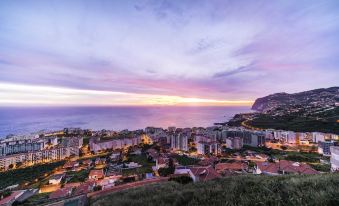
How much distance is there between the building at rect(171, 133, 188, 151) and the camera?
43509mm

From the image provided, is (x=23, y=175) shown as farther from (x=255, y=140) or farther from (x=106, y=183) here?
(x=255, y=140)

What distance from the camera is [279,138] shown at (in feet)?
158

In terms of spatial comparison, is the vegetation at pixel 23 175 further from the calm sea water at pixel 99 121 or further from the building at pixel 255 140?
the calm sea water at pixel 99 121

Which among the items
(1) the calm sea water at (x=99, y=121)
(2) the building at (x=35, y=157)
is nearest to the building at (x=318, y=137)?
(1) the calm sea water at (x=99, y=121)

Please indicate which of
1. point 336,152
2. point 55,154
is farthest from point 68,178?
point 336,152

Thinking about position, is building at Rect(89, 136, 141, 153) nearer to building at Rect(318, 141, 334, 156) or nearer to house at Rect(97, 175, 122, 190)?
house at Rect(97, 175, 122, 190)

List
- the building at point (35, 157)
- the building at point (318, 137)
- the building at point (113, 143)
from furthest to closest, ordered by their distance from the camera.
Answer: the building at point (113, 143) < the building at point (318, 137) < the building at point (35, 157)

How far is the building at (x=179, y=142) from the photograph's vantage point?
43.5 metres

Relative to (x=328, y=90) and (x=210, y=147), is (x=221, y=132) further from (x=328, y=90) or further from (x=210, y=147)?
(x=328, y=90)

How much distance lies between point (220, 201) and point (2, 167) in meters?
47.6

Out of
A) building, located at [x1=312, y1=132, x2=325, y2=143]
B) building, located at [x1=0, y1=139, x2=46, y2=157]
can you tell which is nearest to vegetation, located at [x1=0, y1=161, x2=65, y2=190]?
building, located at [x1=0, y1=139, x2=46, y2=157]

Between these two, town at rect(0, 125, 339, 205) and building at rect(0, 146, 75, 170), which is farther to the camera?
building at rect(0, 146, 75, 170)

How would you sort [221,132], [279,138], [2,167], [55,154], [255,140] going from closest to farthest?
1. [2,167]
2. [55,154]
3. [255,140]
4. [279,138]
5. [221,132]

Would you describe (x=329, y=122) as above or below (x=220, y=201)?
below
